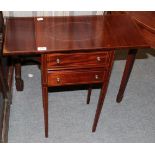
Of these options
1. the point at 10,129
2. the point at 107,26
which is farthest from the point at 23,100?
the point at 107,26

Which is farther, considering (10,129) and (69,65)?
(10,129)

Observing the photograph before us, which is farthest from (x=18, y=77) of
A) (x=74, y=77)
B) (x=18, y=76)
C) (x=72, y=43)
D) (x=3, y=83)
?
(x=72, y=43)

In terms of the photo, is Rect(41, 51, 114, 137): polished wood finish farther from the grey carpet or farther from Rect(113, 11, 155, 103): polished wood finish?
the grey carpet

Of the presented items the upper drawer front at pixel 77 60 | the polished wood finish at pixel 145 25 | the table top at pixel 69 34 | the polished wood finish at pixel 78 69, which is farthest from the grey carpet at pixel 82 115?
the table top at pixel 69 34

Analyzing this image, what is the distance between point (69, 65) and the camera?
1237 millimetres

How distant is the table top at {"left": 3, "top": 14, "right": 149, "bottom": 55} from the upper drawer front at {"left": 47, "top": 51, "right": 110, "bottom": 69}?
6 centimetres

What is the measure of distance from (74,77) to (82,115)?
2.07 ft

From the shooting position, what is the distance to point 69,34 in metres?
1.23

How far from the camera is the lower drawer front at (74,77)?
127 centimetres

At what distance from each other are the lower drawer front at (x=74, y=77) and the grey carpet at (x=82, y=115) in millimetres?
550
